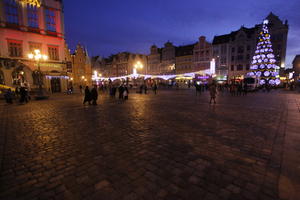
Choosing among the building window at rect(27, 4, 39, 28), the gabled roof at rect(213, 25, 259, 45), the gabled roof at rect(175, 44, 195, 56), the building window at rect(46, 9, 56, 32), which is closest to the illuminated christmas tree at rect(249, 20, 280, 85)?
the gabled roof at rect(213, 25, 259, 45)

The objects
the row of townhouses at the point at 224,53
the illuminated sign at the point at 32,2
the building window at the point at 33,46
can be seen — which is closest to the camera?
the illuminated sign at the point at 32,2

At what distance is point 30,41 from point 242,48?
49931 mm

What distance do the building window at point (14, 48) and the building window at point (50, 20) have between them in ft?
15.5

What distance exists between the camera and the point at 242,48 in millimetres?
45688

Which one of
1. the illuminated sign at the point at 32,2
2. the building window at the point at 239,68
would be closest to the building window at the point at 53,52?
the illuminated sign at the point at 32,2

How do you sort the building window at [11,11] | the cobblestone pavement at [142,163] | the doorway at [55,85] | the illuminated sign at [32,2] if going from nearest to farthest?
the cobblestone pavement at [142,163], the building window at [11,11], the illuminated sign at [32,2], the doorway at [55,85]

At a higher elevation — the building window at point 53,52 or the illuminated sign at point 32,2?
the illuminated sign at point 32,2

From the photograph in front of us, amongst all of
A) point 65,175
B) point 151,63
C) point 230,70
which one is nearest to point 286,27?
point 230,70

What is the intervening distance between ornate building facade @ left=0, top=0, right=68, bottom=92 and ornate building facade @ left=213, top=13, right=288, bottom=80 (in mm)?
42743

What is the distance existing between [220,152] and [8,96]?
1720cm

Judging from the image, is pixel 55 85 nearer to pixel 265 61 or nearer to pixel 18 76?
pixel 18 76

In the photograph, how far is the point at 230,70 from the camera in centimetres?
4775

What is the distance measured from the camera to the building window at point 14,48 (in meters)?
20.7

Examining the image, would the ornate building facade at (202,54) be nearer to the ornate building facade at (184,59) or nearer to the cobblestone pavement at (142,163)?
the ornate building facade at (184,59)
